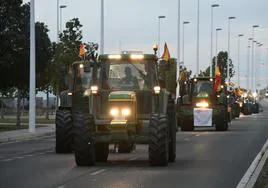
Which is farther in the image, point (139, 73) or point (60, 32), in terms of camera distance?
point (60, 32)

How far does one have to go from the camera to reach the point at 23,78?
50.8m

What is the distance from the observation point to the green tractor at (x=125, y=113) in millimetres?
21672

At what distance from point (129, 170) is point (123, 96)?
2518mm

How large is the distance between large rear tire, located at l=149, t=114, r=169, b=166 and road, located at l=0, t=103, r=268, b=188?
1.04ft

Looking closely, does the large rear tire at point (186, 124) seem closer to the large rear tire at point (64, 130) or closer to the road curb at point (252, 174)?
the large rear tire at point (64, 130)

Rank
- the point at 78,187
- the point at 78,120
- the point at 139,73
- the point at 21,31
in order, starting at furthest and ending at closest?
the point at 21,31 < the point at 139,73 < the point at 78,120 < the point at 78,187

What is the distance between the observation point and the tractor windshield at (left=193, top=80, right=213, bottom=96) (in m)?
50.4

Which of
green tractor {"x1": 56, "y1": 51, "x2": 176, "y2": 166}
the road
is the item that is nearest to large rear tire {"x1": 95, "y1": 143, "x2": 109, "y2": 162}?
green tractor {"x1": 56, "y1": 51, "x2": 176, "y2": 166}

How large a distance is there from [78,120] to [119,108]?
1.32 m

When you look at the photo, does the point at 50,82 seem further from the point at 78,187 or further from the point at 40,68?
the point at 78,187

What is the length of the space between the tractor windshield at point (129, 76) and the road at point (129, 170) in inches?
81.5

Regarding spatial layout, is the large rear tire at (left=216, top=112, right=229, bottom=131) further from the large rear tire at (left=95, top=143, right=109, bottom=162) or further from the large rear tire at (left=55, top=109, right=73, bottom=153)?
the large rear tire at (left=95, top=143, right=109, bottom=162)

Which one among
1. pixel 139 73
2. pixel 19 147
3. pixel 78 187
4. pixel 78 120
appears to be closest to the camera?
pixel 78 187

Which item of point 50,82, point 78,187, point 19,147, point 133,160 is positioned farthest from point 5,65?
point 78,187
